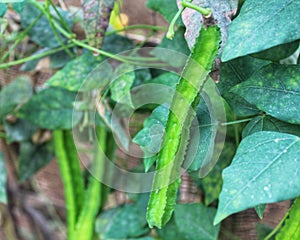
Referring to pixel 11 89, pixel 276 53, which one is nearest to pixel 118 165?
pixel 11 89

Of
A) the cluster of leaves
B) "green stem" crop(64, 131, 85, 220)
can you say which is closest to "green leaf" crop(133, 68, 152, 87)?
the cluster of leaves

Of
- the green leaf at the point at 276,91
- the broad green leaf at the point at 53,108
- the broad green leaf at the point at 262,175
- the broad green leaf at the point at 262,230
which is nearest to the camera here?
the broad green leaf at the point at 262,175

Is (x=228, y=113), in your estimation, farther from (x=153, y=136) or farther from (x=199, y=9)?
(x=199, y=9)

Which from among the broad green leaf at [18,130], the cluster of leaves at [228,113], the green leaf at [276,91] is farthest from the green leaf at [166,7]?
the broad green leaf at [18,130]

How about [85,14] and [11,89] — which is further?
[11,89]

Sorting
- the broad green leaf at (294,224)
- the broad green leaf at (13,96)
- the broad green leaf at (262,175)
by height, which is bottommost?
the broad green leaf at (294,224)

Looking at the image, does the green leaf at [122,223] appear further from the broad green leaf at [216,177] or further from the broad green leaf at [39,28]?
the broad green leaf at [39,28]

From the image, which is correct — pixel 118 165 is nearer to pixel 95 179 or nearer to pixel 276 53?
pixel 95 179
